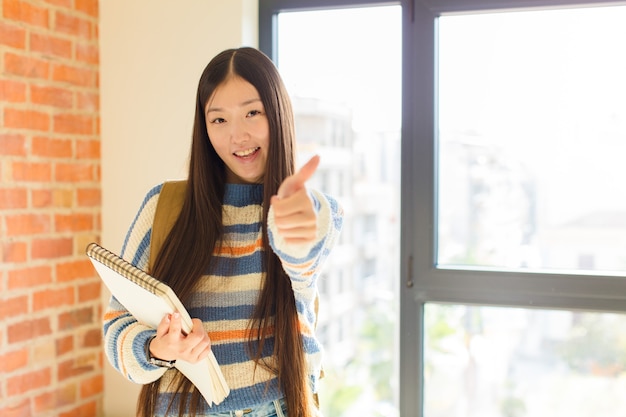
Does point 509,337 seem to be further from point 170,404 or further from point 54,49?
point 54,49

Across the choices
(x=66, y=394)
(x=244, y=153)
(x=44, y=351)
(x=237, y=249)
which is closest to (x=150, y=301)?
(x=237, y=249)

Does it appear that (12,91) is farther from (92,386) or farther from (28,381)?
(92,386)

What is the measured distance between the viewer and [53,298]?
214 centimetres

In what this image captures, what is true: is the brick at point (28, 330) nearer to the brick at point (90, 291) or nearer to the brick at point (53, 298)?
the brick at point (53, 298)

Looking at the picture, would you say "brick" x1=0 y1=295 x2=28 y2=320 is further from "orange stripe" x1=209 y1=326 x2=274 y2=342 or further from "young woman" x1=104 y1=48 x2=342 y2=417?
"orange stripe" x1=209 y1=326 x2=274 y2=342

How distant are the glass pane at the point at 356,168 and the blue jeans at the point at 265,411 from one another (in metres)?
0.85

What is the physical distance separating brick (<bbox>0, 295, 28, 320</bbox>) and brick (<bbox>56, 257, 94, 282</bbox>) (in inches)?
5.9

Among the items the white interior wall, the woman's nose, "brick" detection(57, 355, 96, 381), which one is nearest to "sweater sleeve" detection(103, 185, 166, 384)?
the woman's nose

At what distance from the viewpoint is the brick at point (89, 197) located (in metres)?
2.25

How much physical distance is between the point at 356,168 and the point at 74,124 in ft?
3.03

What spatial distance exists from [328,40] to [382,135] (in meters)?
0.36

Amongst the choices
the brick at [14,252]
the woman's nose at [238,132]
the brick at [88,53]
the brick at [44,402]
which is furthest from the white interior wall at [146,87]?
the woman's nose at [238,132]

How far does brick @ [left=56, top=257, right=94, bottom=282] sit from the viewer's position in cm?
217

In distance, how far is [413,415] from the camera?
7.06 feet
